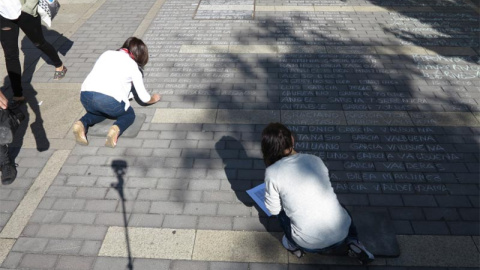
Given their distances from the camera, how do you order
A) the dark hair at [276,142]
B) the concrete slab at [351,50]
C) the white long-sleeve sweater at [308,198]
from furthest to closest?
the concrete slab at [351,50] → the dark hair at [276,142] → the white long-sleeve sweater at [308,198]

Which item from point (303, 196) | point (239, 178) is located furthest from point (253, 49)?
point (303, 196)

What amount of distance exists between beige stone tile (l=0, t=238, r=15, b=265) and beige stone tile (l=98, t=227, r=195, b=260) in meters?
0.99

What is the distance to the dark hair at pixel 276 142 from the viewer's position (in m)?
3.20

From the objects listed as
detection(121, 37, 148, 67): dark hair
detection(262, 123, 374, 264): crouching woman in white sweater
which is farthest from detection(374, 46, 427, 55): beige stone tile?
detection(262, 123, 374, 264): crouching woman in white sweater

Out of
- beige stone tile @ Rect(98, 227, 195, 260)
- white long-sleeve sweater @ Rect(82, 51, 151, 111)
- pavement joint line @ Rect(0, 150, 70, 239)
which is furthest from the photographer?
white long-sleeve sweater @ Rect(82, 51, 151, 111)

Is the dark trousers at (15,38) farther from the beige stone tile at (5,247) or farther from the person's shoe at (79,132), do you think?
the beige stone tile at (5,247)

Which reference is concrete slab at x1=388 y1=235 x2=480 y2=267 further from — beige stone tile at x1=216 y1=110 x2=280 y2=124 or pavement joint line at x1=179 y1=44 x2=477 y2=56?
pavement joint line at x1=179 y1=44 x2=477 y2=56

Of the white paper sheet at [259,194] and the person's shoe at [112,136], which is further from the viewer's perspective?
the person's shoe at [112,136]

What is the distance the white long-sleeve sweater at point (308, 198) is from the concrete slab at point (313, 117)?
2.32 m

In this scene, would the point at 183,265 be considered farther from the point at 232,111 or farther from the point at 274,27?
the point at 274,27

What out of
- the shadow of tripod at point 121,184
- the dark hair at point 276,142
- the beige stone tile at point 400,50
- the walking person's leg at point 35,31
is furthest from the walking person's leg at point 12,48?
the beige stone tile at point 400,50

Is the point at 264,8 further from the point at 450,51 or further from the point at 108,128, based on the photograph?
the point at 108,128

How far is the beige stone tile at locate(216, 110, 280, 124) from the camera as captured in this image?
5.45m

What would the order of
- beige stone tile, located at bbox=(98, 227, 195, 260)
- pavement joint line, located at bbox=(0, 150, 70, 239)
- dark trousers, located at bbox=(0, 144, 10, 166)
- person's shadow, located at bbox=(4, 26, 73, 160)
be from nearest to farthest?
1. beige stone tile, located at bbox=(98, 227, 195, 260)
2. pavement joint line, located at bbox=(0, 150, 70, 239)
3. dark trousers, located at bbox=(0, 144, 10, 166)
4. person's shadow, located at bbox=(4, 26, 73, 160)
